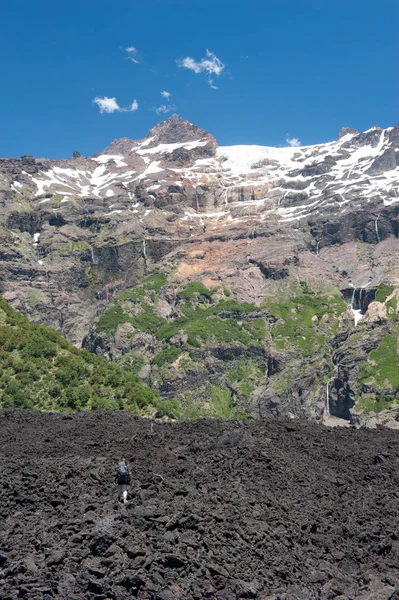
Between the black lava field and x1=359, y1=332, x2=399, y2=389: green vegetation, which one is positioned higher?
the black lava field

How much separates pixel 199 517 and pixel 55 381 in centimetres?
3251

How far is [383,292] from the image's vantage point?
165 meters

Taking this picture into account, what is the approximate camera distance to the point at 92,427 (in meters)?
33.7

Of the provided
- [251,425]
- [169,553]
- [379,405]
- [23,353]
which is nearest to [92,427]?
[251,425]

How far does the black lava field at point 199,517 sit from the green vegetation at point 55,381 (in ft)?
51.7

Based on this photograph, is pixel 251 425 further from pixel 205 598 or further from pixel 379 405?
pixel 379 405

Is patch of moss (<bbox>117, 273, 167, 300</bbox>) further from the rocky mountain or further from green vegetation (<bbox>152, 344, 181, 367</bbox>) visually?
green vegetation (<bbox>152, 344, 181, 367</bbox>)

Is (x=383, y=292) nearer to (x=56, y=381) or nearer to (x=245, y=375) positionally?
(x=245, y=375)

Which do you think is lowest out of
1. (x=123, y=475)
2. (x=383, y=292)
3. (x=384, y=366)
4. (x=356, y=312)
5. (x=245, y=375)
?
(x=245, y=375)

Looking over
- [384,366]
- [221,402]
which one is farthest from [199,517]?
[384,366]

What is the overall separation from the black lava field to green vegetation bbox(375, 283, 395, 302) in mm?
136541

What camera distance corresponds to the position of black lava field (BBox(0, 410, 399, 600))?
640 inches

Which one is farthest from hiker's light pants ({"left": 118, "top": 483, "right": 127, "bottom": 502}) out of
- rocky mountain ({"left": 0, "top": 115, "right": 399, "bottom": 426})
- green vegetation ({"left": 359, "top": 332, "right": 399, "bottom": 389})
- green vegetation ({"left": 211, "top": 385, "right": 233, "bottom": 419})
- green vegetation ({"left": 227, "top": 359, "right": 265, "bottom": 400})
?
green vegetation ({"left": 227, "top": 359, "right": 265, "bottom": 400})

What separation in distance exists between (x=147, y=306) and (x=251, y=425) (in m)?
135
